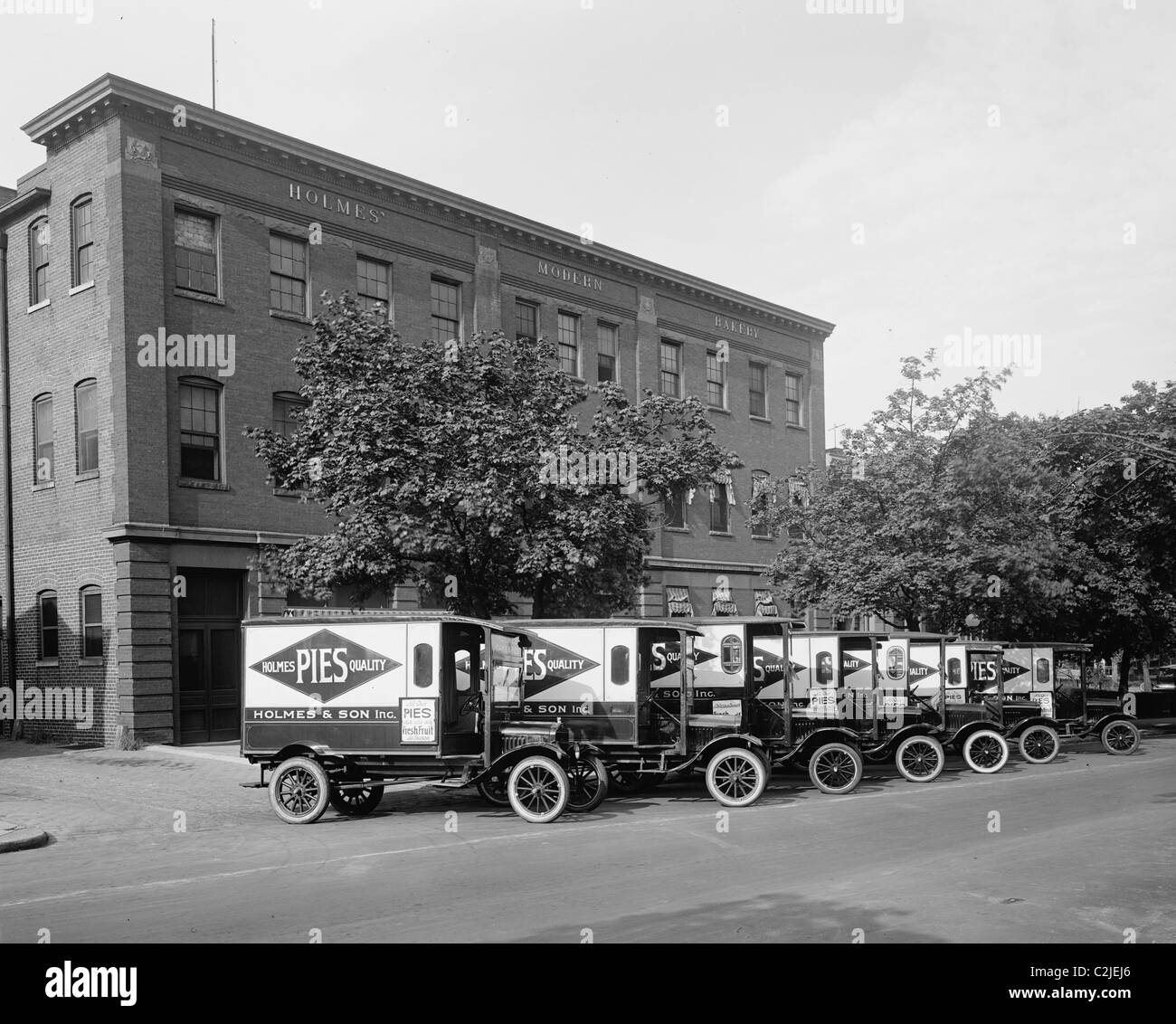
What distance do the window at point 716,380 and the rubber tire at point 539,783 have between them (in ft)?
86.6

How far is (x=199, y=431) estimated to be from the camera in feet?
82.6

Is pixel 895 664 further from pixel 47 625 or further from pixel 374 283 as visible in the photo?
pixel 47 625

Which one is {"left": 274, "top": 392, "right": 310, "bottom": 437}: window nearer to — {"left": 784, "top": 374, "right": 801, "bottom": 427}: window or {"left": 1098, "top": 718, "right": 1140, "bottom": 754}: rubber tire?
{"left": 1098, "top": 718, "right": 1140, "bottom": 754}: rubber tire

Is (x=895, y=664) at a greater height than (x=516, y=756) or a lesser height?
greater

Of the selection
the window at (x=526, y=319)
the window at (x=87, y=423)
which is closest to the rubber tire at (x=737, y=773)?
the window at (x=87, y=423)

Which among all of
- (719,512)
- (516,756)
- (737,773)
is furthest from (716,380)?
(516,756)

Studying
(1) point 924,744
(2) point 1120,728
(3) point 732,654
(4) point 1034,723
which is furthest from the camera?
(2) point 1120,728

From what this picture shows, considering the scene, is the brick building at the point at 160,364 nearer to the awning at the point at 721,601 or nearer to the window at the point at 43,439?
the window at the point at 43,439

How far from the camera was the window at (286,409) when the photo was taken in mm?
→ 26438

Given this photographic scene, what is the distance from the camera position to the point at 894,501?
1025 inches

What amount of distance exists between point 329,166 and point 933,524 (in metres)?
16.3

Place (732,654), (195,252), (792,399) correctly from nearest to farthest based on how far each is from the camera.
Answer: (732,654) < (195,252) < (792,399)

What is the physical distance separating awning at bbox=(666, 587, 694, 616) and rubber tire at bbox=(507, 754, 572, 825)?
73.8 ft

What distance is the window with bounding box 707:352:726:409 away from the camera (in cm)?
3956
